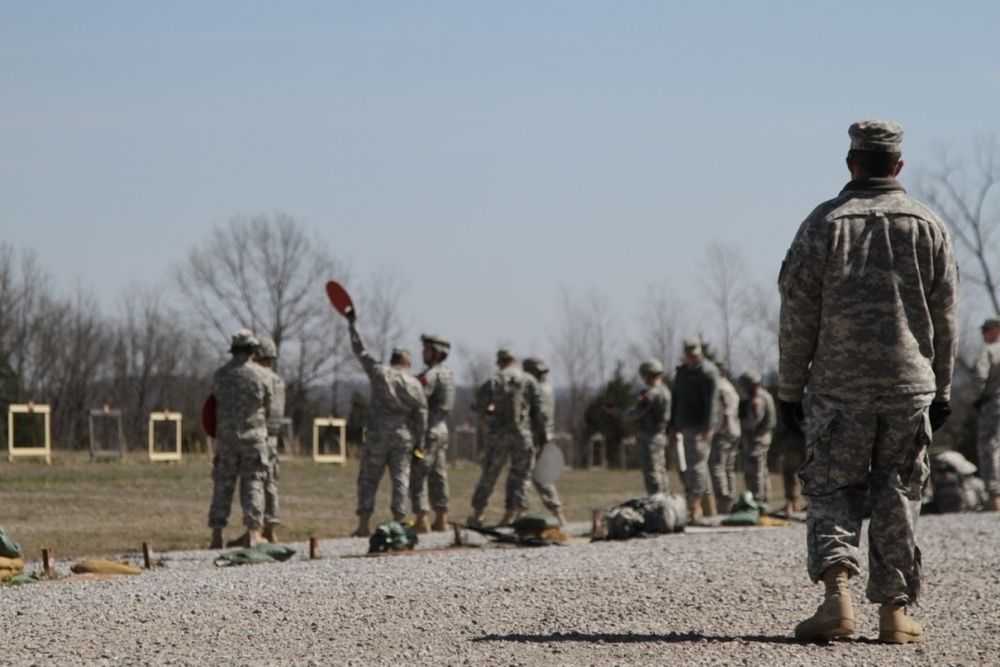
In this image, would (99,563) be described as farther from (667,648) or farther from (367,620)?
(667,648)

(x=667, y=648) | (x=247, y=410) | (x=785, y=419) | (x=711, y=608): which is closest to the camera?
(x=667, y=648)

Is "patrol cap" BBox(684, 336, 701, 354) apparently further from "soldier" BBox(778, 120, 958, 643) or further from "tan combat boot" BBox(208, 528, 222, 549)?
"soldier" BBox(778, 120, 958, 643)

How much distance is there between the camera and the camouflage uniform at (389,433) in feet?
51.6

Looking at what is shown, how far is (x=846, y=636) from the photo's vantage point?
22.6 feet

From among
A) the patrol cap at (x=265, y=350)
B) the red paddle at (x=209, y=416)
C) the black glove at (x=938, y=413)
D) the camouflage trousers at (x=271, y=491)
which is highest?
the patrol cap at (x=265, y=350)

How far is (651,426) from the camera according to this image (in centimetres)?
1827

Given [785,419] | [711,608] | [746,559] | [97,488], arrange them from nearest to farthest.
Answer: [785,419]
[711,608]
[746,559]
[97,488]

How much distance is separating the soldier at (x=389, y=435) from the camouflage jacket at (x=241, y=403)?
1.42m

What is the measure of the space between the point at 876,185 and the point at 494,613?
9.19 feet

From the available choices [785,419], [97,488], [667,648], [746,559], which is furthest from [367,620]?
[97,488]

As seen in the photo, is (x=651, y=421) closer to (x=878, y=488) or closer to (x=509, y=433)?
(x=509, y=433)

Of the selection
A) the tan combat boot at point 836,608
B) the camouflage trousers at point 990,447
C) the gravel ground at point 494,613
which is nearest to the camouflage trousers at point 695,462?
the camouflage trousers at point 990,447

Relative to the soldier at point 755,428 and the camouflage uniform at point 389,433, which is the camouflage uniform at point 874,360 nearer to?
the camouflage uniform at point 389,433

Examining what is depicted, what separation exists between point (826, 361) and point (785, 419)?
1.46 ft
